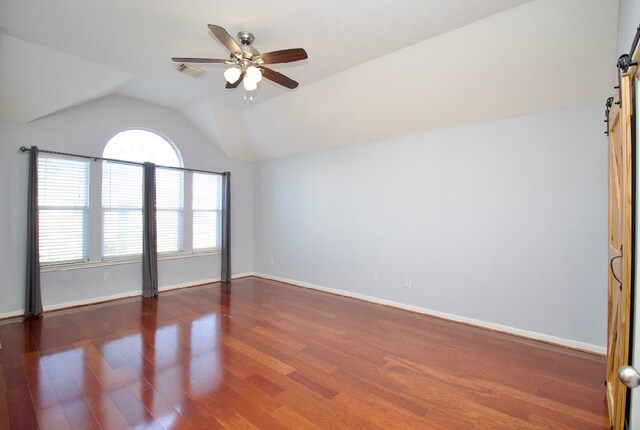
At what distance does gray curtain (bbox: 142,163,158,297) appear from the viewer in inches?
192

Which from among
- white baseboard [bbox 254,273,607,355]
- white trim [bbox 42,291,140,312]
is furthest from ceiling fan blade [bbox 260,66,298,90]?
white trim [bbox 42,291,140,312]

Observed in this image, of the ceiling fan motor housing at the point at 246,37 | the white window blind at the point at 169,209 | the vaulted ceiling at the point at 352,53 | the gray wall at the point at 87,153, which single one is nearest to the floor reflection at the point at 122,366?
the gray wall at the point at 87,153

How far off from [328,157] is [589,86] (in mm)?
3433

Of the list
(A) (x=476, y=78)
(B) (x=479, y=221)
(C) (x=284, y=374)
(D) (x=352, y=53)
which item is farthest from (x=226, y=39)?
(B) (x=479, y=221)

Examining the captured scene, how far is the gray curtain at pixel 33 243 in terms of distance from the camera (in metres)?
3.83

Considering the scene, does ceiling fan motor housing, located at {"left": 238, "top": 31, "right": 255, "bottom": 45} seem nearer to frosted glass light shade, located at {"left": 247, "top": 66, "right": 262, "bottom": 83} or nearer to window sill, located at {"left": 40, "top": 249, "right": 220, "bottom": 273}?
frosted glass light shade, located at {"left": 247, "top": 66, "right": 262, "bottom": 83}

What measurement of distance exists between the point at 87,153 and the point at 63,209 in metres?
0.85

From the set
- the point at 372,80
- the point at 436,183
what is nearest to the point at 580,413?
the point at 436,183

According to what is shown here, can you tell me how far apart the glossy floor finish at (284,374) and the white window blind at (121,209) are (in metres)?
1.11

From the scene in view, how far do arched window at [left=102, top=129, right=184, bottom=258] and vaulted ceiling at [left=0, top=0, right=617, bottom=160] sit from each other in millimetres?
863

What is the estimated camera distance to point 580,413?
6.83 ft

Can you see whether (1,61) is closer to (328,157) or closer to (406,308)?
(328,157)

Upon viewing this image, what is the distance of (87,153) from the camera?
4398 mm

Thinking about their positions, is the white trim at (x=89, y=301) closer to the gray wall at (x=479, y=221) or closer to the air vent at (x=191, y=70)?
the gray wall at (x=479, y=221)
